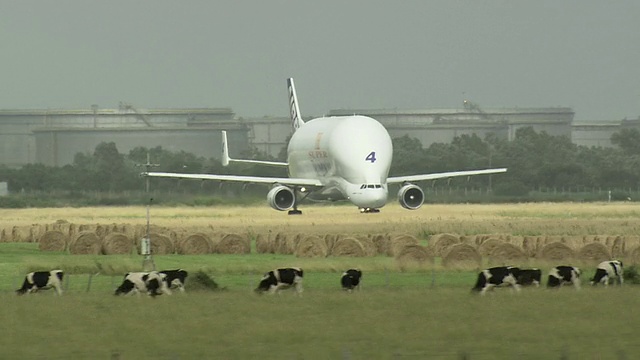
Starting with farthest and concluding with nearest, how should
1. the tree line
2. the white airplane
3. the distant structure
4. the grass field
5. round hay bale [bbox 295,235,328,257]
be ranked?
the distant structure → the tree line → the white airplane → round hay bale [bbox 295,235,328,257] → the grass field

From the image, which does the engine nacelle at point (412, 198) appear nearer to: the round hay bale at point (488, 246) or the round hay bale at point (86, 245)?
the round hay bale at point (86, 245)

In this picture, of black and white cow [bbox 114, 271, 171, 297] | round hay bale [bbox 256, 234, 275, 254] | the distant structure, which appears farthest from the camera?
the distant structure

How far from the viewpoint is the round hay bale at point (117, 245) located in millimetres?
47094

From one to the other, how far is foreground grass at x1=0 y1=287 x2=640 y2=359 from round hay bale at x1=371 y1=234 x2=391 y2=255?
44.5 ft

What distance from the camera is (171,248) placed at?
47.4m

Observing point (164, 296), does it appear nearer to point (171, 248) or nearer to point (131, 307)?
point (131, 307)

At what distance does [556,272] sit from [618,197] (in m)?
58.4

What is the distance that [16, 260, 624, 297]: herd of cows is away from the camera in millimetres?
30656

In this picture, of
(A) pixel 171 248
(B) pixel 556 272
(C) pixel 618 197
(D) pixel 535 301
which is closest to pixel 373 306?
(D) pixel 535 301

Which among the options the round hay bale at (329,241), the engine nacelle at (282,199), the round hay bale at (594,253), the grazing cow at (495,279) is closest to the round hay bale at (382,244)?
the round hay bale at (329,241)

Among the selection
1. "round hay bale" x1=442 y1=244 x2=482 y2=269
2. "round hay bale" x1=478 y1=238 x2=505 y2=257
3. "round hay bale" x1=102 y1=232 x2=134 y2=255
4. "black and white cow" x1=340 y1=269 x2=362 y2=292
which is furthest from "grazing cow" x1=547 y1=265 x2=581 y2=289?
"round hay bale" x1=102 y1=232 x2=134 y2=255

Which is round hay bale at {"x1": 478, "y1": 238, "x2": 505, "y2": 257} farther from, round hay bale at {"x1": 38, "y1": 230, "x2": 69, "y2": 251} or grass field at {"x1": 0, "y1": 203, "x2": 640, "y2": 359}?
round hay bale at {"x1": 38, "y1": 230, "x2": 69, "y2": 251}

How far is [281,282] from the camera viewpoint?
3119 centimetres

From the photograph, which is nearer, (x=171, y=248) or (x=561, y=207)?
(x=171, y=248)
